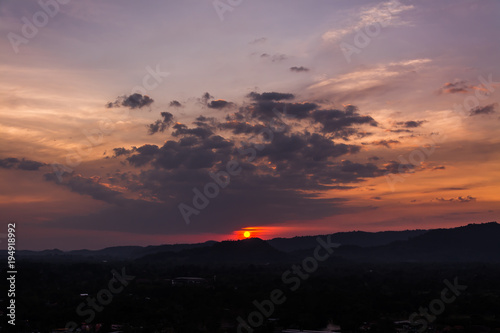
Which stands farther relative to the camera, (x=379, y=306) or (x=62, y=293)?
(x=62, y=293)

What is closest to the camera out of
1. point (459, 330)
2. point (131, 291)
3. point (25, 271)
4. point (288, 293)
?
point (459, 330)

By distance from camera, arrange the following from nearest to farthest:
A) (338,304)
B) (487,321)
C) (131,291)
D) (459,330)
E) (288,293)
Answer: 1. (459,330)
2. (487,321)
3. (338,304)
4. (288,293)
5. (131,291)

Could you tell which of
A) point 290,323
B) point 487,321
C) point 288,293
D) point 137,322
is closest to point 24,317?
point 137,322

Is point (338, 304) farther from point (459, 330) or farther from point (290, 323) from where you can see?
point (459, 330)

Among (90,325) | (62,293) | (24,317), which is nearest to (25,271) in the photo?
(62,293)

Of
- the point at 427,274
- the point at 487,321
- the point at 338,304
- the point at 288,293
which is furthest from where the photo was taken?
the point at 427,274

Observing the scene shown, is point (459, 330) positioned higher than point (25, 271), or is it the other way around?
point (25, 271)

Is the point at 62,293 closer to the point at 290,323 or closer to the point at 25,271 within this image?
the point at 25,271

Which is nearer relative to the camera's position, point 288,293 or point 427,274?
point 288,293

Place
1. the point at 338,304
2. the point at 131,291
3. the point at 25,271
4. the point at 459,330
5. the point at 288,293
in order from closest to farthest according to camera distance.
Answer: the point at 459,330 → the point at 338,304 → the point at 288,293 → the point at 131,291 → the point at 25,271
